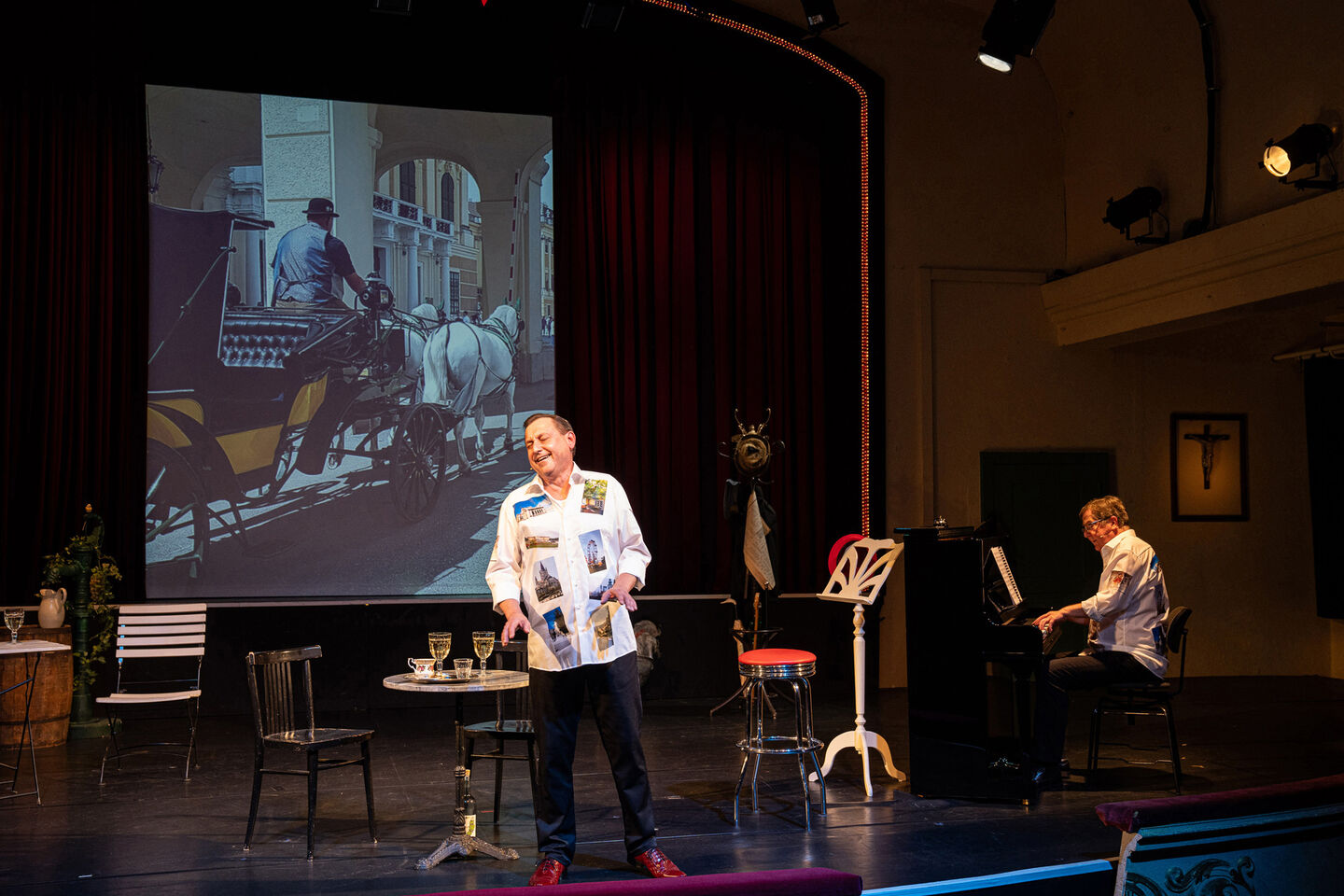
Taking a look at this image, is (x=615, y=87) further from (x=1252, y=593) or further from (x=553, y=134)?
(x=1252, y=593)

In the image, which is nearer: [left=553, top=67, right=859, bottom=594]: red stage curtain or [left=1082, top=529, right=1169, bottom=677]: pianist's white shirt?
[left=1082, top=529, right=1169, bottom=677]: pianist's white shirt

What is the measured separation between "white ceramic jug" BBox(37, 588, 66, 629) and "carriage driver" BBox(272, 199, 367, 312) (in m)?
2.29

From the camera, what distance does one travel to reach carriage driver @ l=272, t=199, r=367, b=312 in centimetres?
760

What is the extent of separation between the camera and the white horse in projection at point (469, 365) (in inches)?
309

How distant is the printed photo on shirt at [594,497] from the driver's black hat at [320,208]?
15.2ft

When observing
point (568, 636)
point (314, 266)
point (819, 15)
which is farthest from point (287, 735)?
point (819, 15)

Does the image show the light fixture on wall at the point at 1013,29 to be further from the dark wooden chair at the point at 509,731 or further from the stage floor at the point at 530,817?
the dark wooden chair at the point at 509,731

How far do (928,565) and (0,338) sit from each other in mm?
5842

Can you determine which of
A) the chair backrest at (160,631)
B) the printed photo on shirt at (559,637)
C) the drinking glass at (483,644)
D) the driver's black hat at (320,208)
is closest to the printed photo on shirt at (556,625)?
the printed photo on shirt at (559,637)

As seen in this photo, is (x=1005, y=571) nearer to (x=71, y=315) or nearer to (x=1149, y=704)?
(x=1149, y=704)

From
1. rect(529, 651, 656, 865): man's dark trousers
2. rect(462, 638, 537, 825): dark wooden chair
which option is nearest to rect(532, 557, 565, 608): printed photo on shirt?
rect(529, 651, 656, 865): man's dark trousers

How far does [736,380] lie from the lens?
842 cm

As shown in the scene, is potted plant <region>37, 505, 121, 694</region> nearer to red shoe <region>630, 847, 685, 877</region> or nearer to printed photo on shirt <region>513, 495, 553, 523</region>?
printed photo on shirt <region>513, 495, 553, 523</region>

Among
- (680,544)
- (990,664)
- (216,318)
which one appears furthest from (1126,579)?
(216,318)
